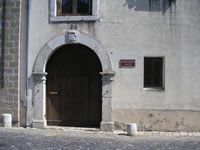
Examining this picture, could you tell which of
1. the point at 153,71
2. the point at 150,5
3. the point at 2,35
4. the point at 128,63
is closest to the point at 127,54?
the point at 128,63

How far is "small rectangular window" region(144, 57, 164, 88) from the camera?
292 inches

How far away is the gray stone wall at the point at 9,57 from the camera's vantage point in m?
7.53

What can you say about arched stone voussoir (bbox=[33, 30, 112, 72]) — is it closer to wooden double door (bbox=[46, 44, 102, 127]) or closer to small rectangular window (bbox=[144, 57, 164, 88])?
wooden double door (bbox=[46, 44, 102, 127])

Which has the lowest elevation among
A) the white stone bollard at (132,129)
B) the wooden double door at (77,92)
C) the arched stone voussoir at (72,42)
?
the white stone bollard at (132,129)

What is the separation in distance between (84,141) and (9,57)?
3985 millimetres

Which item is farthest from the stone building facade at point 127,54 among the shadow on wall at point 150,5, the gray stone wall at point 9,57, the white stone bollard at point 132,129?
the white stone bollard at point 132,129

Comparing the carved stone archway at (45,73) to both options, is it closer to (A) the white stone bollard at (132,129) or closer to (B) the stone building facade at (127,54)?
(B) the stone building facade at (127,54)

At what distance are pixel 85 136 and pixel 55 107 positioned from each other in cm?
179

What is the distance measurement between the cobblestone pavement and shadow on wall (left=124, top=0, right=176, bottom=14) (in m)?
4.09

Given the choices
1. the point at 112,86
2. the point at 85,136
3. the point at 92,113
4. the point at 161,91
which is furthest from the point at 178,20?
the point at 85,136

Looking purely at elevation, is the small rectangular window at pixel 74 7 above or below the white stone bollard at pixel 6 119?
above

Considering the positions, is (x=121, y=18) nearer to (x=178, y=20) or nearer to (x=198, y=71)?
(x=178, y=20)

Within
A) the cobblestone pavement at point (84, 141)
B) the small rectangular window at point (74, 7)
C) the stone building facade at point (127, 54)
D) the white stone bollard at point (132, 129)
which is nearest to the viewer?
the cobblestone pavement at point (84, 141)

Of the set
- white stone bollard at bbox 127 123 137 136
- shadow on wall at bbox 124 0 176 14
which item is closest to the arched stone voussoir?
shadow on wall at bbox 124 0 176 14
